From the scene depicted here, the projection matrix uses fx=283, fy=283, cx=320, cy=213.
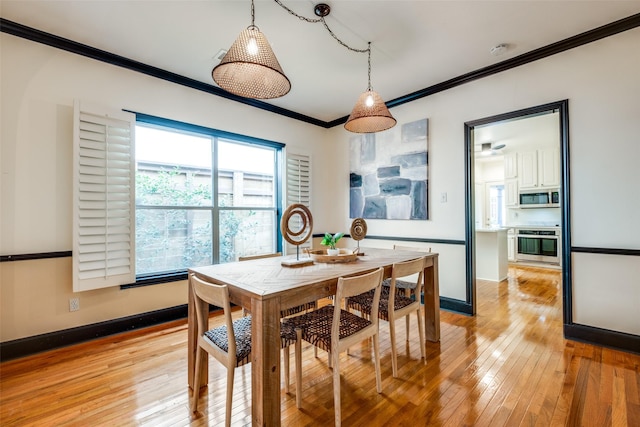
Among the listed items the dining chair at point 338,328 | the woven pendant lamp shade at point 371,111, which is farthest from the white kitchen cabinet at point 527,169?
the dining chair at point 338,328

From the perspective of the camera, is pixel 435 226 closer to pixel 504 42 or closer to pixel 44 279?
pixel 504 42

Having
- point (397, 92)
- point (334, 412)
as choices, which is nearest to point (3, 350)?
point (334, 412)

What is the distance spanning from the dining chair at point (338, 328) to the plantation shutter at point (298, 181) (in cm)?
227

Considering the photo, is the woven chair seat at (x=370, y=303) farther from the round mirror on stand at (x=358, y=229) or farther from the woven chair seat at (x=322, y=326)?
the round mirror on stand at (x=358, y=229)

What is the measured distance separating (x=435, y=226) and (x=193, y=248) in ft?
10.0

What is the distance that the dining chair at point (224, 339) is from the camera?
4.93 feet

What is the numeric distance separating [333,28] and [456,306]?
10.8 feet

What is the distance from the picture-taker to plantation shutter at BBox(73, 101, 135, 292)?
2562 millimetres

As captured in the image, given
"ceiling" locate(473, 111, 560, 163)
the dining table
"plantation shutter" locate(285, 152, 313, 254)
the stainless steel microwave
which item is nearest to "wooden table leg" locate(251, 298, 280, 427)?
the dining table

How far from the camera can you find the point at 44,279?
2504 millimetres

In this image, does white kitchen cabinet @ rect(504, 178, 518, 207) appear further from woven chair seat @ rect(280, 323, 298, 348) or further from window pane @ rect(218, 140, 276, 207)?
Result: woven chair seat @ rect(280, 323, 298, 348)

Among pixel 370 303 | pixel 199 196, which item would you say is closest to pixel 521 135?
pixel 370 303

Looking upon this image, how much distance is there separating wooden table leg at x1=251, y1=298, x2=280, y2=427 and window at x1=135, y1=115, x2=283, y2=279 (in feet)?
7.54

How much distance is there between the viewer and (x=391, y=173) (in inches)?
161
